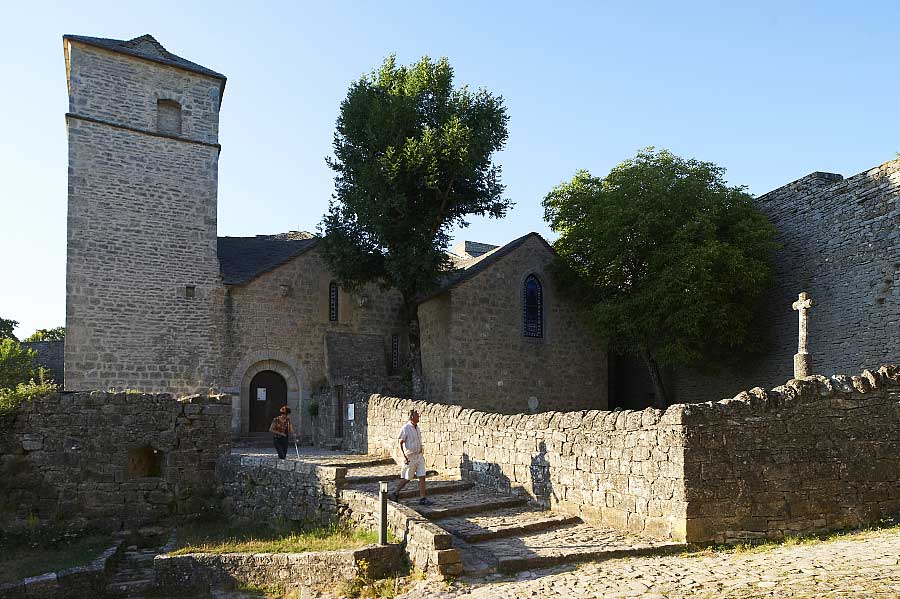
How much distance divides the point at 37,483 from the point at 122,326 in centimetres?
691

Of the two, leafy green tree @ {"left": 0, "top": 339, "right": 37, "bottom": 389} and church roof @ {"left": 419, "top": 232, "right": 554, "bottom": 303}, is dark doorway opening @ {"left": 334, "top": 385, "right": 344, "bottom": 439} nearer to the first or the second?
church roof @ {"left": 419, "top": 232, "right": 554, "bottom": 303}

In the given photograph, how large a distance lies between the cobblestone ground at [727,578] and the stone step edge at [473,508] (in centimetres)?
237

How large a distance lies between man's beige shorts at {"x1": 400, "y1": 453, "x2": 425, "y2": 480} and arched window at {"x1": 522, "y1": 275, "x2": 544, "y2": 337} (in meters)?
12.5

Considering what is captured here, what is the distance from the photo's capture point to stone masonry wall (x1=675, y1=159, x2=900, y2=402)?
62.3ft

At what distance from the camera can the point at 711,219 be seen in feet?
71.0

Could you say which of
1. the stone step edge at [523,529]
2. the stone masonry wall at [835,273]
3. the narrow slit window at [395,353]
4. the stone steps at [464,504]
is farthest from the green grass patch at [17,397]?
the stone masonry wall at [835,273]

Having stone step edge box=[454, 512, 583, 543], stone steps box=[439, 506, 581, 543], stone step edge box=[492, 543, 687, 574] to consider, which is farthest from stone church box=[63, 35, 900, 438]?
stone step edge box=[492, 543, 687, 574]

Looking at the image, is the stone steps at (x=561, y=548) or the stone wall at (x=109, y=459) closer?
the stone steps at (x=561, y=548)

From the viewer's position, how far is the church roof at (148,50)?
74.2 ft

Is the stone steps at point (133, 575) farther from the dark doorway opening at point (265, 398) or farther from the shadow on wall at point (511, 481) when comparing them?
the dark doorway opening at point (265, 398)

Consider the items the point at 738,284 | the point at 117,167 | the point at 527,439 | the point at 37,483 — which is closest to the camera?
the point at 527,439

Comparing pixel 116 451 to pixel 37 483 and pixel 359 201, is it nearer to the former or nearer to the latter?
pixel 37 483

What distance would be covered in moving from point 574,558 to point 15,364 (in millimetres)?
29825

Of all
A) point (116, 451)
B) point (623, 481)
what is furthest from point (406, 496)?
point (116, 451)
